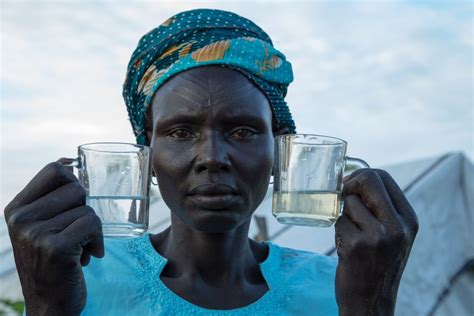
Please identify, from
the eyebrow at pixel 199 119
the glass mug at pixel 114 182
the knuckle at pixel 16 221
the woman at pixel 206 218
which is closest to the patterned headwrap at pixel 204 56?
the woman at pixel 206 218

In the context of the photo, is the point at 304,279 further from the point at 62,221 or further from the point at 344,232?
the point at 62,221

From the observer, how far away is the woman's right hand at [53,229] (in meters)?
2.01

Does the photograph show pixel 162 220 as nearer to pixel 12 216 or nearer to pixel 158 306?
pixel 158 306

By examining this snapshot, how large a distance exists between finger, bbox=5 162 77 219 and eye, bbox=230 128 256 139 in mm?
707

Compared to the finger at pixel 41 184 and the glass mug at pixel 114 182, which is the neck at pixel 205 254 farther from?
the finger at pixel 41 184

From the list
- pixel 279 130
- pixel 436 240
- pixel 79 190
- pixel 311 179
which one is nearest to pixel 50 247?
pixel 79 190

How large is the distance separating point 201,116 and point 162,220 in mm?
5340

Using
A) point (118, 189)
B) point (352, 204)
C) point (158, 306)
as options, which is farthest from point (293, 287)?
point (118, 189)

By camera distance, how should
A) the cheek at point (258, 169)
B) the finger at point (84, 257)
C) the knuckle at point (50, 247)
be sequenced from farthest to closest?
the cheek at point (258, 169)
the finger at point (84, 257)
the knuckle at point (50, 247)

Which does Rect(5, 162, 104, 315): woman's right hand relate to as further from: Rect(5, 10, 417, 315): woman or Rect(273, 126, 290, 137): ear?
Rect(273, 126, 290, 137): ear

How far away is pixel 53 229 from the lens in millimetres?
2012

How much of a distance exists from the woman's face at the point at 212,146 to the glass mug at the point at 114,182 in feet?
1.03

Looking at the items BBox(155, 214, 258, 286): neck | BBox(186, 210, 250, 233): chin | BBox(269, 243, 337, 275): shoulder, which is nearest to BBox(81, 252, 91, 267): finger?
BBox(186, 210, 250, 233): chin

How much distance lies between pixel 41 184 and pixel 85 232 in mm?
203
